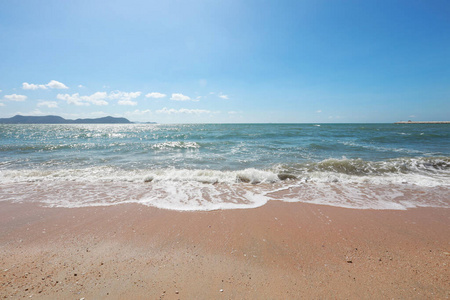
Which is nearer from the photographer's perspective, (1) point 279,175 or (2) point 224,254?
(2) point 224,254

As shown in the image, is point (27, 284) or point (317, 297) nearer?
point (317, 297)

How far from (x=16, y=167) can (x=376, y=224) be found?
14615 mm

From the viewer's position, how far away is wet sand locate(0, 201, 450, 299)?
218 cm

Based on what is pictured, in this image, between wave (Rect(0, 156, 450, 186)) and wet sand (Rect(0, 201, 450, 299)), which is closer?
wet sand (Rect(0, 201, 450, 299))

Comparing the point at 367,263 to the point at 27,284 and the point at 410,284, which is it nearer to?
the point at 410,284

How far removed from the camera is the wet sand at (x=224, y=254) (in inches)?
85.9

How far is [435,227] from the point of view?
11.8 feet

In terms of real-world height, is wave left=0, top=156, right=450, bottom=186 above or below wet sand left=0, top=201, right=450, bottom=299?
above

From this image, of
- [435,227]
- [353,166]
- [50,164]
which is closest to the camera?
[435,227]

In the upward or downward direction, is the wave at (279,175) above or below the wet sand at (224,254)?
above

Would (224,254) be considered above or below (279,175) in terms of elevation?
below

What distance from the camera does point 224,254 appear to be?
2.83 metres

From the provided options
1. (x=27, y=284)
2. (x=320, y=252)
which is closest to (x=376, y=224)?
(x=320, y=252)

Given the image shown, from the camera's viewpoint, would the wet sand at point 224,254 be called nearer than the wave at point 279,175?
Yes
